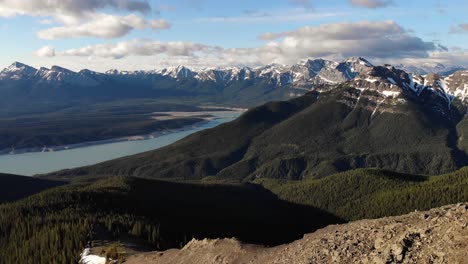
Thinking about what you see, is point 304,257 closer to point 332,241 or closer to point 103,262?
point 332,241

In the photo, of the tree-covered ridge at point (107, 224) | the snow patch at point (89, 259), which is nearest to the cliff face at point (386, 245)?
the snow patch at point (89, 259)

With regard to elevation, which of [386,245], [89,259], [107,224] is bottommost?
[107,224]

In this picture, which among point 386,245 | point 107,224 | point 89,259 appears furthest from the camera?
point 107,224

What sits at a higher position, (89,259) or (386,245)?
(386,245)

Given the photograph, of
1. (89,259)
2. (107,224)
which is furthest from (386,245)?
(107,224)

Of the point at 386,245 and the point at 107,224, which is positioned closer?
the point at 386,245

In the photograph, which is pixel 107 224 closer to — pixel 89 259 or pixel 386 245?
pixel 89 259

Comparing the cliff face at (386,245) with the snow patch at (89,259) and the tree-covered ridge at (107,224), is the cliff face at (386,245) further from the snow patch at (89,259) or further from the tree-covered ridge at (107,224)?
the tree-covered ridge at (107,224)

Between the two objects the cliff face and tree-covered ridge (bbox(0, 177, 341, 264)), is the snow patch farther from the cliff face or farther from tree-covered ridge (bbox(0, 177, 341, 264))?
the cliff face

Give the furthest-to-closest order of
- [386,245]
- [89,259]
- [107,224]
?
[107,224], [89,259], [386,245]
